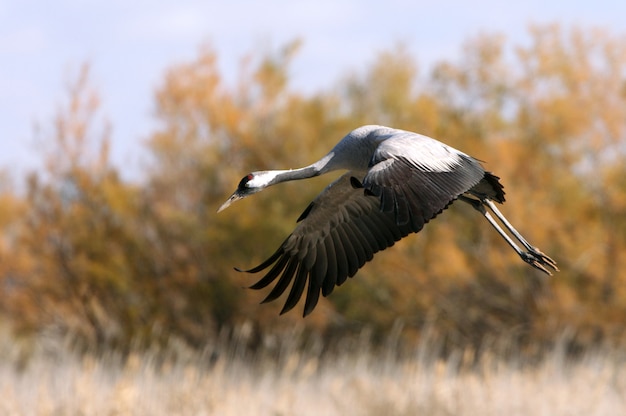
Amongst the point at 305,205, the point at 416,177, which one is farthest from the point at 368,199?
the point at 305,205

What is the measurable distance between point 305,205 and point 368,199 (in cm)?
1186

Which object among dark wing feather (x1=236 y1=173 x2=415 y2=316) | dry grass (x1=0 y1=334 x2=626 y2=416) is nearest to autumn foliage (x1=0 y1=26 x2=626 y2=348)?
dry grass (x1=0 y1=334 x2=626 y2=416)

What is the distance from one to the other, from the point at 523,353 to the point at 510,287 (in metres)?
1.28

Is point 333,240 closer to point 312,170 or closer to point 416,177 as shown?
point 312,170

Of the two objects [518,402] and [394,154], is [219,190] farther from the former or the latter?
[394,154]

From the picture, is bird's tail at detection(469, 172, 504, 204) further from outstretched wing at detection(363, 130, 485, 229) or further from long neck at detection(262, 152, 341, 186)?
long neck at detection(262, 152, 341, 186)

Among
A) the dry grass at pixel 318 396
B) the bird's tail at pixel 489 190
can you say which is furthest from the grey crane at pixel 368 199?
the dry grass at pixel 318 396

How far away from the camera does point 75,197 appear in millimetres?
21359

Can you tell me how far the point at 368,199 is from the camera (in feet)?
26.8

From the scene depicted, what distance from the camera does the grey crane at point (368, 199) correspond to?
20.7ft

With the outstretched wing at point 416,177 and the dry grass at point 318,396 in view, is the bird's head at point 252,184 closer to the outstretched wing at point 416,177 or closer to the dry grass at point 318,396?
the outstretched wing at point 416,177

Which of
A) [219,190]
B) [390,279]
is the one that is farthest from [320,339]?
[219,190]

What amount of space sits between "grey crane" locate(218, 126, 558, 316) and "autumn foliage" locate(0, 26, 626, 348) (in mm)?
9550

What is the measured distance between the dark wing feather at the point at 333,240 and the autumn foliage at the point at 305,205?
953 centimetres
